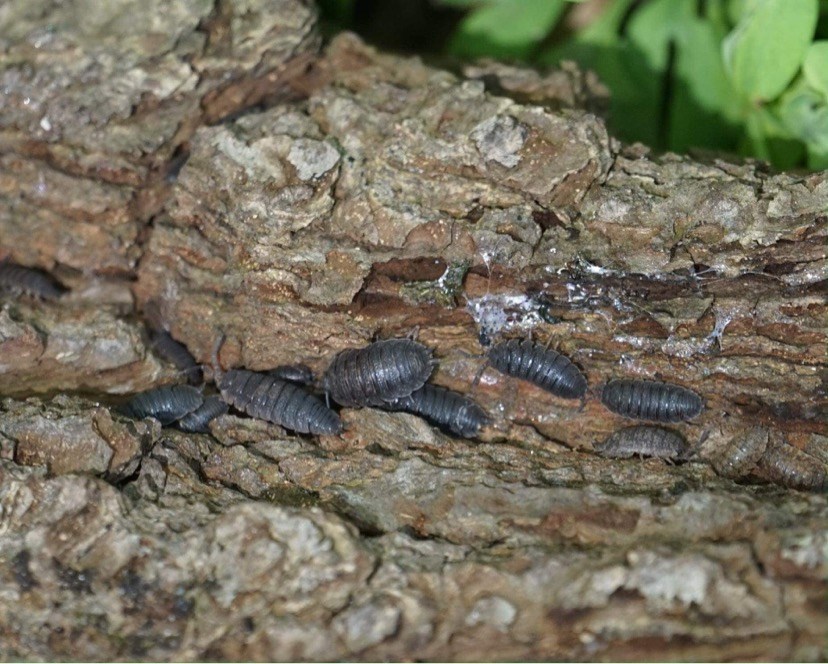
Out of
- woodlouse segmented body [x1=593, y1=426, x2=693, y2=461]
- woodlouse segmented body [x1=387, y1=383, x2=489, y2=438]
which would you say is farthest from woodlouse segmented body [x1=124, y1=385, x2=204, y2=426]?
woodlouse segmented body [x1=593, y1=426, x2=693, y2=461]

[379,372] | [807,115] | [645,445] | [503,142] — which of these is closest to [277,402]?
[379,372]

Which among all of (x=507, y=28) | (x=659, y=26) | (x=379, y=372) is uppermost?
(x=659, y=26)

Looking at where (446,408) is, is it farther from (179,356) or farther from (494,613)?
(179,356)

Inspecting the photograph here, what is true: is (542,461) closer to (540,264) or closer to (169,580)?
(540,264)

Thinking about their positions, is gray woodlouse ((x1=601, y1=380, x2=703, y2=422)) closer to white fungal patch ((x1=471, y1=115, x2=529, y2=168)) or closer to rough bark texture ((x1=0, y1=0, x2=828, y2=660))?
rough bark texture ((x1=0, y1=0, x2=828, y2=660))

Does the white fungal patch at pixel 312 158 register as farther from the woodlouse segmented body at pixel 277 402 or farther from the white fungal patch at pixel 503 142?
the woodlouse segmented body at pixel 277 402

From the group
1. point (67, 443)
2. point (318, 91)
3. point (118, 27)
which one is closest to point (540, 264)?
point (318, 91)

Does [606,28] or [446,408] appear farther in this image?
[606,28]
